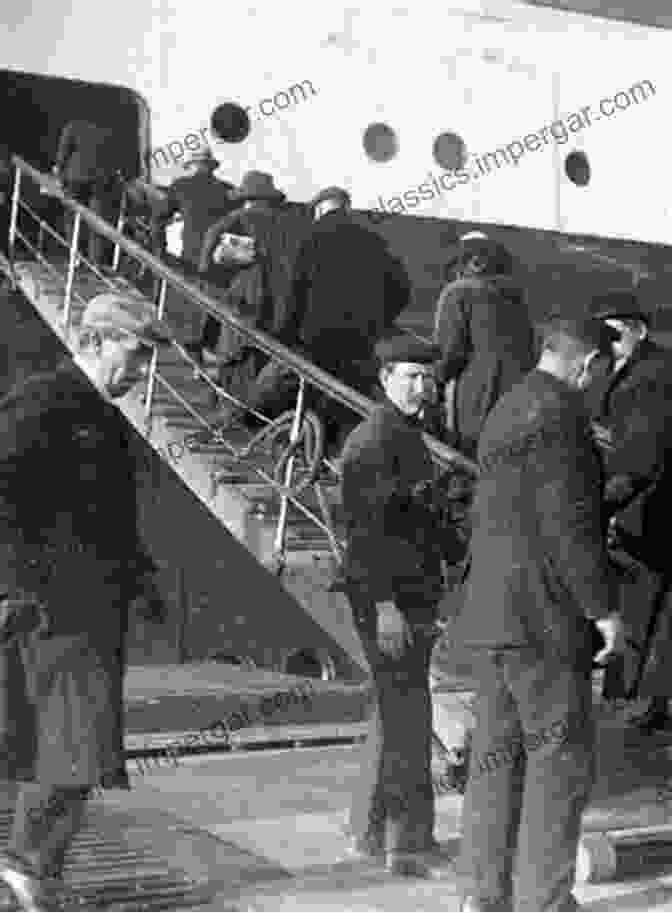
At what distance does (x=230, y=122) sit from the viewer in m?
12.4

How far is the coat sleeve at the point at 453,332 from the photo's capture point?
21.9 feet

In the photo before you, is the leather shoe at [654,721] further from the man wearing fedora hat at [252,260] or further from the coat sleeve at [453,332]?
the man wearing fedora hat at [252,260]

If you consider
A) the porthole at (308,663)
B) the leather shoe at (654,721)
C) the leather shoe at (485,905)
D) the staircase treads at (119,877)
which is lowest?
the porthole at (308,663)

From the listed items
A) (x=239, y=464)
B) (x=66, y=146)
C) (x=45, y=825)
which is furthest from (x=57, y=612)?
(x=66, y=146)

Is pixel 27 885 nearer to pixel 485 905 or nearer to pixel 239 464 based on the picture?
pixel 485 905

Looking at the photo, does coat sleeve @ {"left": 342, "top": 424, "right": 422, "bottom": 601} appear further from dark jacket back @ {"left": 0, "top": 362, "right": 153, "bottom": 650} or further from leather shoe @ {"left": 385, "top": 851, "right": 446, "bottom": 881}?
dark jacket back @ {"left": 0, "top": 362, "right": 153, "bottom": 650}

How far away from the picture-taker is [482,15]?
13.4 m

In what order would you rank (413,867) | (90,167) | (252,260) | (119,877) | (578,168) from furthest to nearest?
(578,168)
(90,167)
(252,260)
(413,867)
(119,877)

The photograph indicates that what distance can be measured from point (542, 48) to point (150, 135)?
3578 mm

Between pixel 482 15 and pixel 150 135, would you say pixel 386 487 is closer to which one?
pixel 150 135

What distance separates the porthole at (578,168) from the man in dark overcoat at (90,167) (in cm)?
466

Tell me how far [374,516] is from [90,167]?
245 inches

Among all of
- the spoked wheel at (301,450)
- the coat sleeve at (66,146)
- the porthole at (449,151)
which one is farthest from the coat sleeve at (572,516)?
the porthole at (449,151)

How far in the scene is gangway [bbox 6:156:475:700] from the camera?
21.9ft
